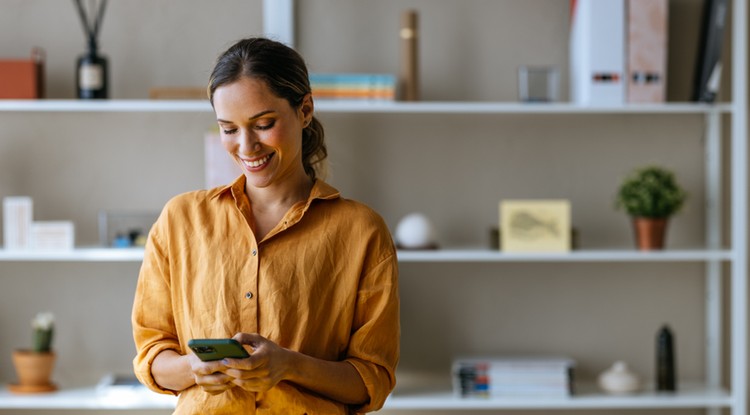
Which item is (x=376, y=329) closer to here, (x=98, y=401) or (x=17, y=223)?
(x=98, y=401)

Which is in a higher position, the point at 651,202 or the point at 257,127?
the point at 257,127

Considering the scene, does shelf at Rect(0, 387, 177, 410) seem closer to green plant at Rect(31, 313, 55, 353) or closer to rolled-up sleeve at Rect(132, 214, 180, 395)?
green plant at Rect(31, 313, 55, 353)

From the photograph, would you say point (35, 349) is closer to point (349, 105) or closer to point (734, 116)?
point (349, 105)

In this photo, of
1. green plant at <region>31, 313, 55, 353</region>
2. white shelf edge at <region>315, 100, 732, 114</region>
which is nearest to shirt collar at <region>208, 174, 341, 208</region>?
white shelf edge at <region>315, 100, 732, 114</region>

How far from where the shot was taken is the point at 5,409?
3.12 meters


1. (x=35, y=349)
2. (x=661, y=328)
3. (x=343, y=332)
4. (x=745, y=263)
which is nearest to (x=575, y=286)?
(x=661, y=328)

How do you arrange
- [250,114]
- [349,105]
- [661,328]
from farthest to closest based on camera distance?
[661,328], [349,105], [250,114]

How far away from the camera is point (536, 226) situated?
A: 2881 mm

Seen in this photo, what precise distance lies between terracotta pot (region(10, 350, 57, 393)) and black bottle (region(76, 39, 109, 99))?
0.80 metres

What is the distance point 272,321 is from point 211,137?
5.35 ft

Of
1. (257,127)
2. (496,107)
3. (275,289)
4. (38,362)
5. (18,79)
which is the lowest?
(38,362)

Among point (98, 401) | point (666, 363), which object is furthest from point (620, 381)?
point (98, 401)

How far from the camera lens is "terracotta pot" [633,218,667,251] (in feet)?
9.51

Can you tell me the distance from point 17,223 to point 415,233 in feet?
3.94
